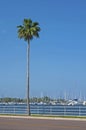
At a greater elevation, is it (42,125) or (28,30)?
(28,30)

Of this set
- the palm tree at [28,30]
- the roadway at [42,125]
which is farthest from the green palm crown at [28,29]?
the roadway at [42,125]

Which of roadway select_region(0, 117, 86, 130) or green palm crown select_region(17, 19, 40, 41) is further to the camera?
green palm crown select_region(17, 19, 40, 41)

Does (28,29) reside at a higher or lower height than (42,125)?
higher

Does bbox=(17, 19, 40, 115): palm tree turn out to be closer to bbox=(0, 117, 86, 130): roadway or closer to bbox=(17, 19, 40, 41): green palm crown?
bbox=(17, 19, 40, 41): green palm crown

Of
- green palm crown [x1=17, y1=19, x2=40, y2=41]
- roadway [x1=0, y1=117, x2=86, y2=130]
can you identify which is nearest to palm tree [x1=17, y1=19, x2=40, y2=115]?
green palm crown [x1=17, y1=19, x2=40, y2=41]

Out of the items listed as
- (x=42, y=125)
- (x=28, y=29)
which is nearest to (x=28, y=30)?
(x=28, y=29)

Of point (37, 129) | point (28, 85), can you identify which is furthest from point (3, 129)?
point (28, 85)

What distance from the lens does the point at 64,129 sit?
27.8 m

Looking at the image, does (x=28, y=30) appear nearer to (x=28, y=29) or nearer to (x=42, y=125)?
(x=28, y=29)

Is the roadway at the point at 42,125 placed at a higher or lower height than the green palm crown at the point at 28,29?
lower

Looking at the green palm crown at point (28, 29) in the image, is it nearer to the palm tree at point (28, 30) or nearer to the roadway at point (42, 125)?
the palm tree at point (28, 30)

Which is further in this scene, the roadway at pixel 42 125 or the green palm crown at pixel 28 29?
the green palm crown at pixel 28 29

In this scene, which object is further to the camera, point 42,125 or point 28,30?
point 28,30

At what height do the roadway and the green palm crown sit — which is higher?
the green palm crown
